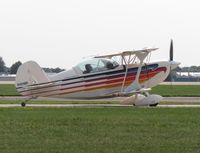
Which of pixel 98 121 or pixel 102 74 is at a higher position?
pixel 102 74

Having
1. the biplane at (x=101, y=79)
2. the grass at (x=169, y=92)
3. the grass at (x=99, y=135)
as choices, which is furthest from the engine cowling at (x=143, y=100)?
the grass at (x=169, y=92)

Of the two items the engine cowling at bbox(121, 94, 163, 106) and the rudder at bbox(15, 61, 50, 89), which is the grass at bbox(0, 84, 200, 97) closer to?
the engine cowling at bbox(121, 94, 163, 106)

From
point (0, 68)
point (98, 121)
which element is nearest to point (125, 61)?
point (98, 121)

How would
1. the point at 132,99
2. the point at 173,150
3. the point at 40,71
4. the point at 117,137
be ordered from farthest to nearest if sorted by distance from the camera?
the point at 132,99 → the point at 40,71 → the point at 117,137 → the point at 173,150

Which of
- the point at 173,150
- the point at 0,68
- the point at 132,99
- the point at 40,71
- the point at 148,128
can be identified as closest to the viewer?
the point at 173,150

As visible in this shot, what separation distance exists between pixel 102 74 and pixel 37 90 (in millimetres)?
3152

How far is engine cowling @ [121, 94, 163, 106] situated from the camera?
25.6 metres

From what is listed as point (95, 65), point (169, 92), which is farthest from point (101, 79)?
point (169, 92)

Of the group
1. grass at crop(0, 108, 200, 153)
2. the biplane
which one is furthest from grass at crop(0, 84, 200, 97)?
grass at crop(0, 108, 200, 153)

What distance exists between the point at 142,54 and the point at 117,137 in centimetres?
1481

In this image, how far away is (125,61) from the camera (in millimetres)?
26578

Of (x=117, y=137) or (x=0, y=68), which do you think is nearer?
(x=117, y=137)

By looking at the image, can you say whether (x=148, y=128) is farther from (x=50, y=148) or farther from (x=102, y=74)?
(x=102, y=74)

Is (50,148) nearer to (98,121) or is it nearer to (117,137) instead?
(117,137)
